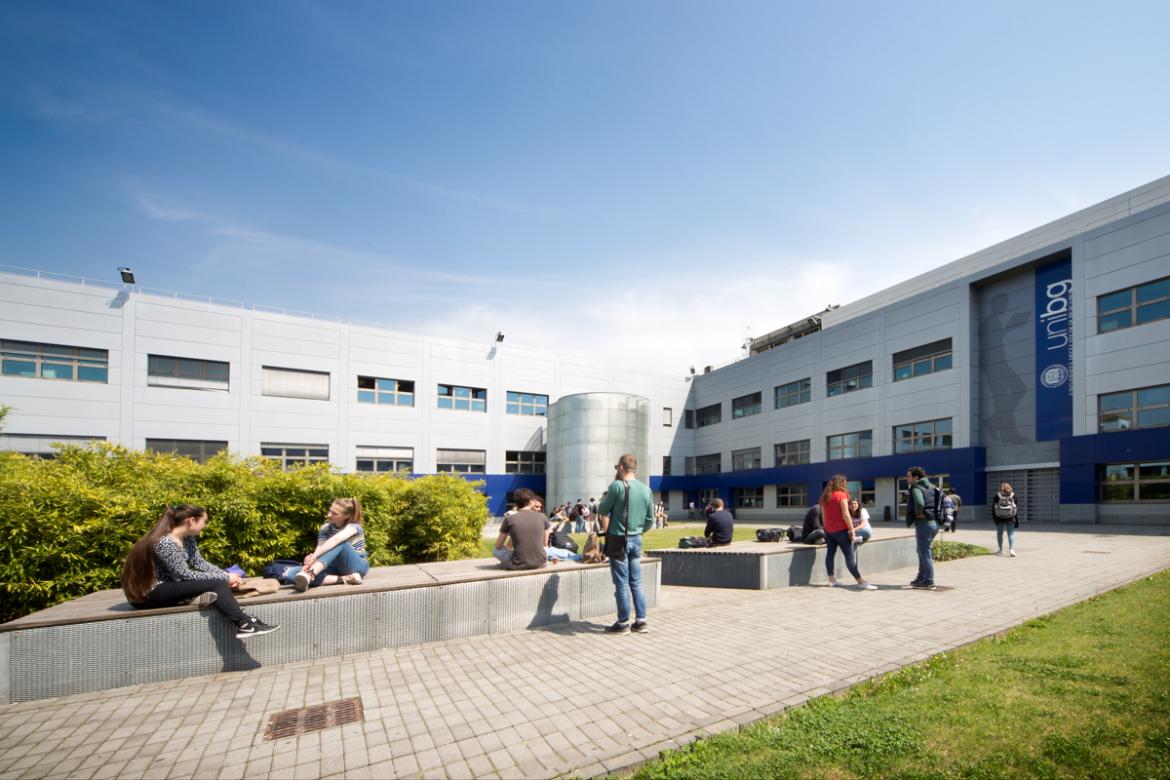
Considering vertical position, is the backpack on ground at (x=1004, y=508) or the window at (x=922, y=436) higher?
the window at (x=922, y=436)

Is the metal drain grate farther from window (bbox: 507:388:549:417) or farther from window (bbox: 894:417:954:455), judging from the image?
window (bbox: 507:388:549:417)

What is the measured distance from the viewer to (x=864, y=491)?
3491cm

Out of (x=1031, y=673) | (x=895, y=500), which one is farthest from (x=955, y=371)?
(x=1031, y=673)

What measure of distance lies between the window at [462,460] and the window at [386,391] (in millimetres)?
3944

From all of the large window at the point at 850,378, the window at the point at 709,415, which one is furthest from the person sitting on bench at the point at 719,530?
the window at the point at 709,415

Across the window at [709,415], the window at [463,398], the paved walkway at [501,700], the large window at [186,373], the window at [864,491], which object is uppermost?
the large window at [186,373]

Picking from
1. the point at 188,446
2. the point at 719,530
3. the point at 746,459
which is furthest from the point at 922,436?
the point at 188,446

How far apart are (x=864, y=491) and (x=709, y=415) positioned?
51.3 feet

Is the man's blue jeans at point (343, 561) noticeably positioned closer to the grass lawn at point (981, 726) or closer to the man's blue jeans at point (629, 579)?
the man's blue jeans at point (629, 579)

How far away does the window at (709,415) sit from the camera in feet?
156

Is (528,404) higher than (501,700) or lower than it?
higher

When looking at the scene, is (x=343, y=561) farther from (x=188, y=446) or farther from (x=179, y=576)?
(x=188, y=446)

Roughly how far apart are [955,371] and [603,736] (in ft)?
108

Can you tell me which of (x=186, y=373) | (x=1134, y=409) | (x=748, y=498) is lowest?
(x=748, y=498)
